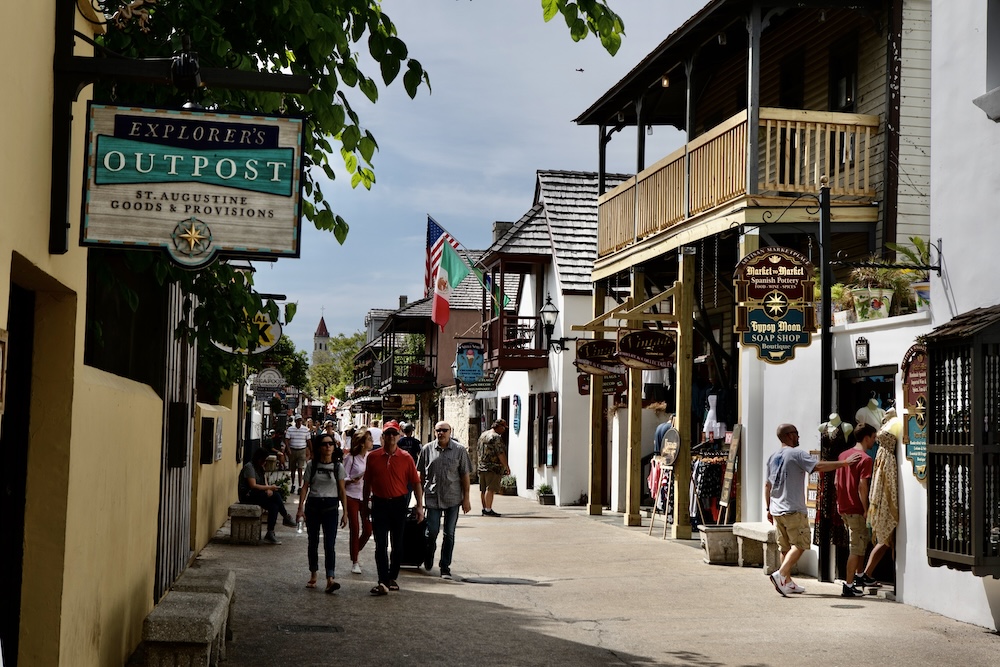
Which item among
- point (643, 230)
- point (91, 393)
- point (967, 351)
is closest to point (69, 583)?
point (91, 393)

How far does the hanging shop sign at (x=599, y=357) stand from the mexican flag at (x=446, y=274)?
6.50 meters

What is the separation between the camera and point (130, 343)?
9977 mm

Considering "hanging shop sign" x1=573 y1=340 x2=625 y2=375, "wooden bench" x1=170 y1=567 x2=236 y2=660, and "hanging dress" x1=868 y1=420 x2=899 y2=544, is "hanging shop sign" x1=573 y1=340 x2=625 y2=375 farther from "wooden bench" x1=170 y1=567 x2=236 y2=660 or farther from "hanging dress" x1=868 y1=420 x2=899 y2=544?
"wooden bench" x1=170 y1=567 x2=236 y2=660

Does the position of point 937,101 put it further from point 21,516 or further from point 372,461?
point 21,516

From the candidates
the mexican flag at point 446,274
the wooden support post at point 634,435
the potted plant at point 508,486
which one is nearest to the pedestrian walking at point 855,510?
the wooden support post at point 634,435

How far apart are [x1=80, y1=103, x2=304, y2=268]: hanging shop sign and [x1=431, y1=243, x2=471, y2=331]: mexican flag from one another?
72.6 ft

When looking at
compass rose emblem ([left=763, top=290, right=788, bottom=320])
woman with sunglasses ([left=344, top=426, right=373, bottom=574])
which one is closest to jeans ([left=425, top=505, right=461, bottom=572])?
woman with sunglasses ([left=344, top=426, right=373, bottom=574])

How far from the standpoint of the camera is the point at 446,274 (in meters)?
28.4

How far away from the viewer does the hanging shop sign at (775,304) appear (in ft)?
45.4

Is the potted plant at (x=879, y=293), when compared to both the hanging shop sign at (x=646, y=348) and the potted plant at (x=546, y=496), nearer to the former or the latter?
the hanging shop sign at (x=646, y=348)

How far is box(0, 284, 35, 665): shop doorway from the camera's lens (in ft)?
19.6

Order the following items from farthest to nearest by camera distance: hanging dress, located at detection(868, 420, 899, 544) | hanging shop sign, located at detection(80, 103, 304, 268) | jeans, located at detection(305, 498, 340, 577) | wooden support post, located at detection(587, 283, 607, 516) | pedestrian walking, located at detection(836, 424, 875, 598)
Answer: wooden support post, located at detection(587, 283, 607, 516) < jeans, located at detection(305, 498, 340, 577) < pedestrian walking, located at detection(836, 424, 875, 598) < hanging dress, located at detection(868, 420, 899, 544) < hanging shop sign, located at detection(80, 103, 304, 268)

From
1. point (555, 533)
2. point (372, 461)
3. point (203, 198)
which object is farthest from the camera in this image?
point (555, 533)

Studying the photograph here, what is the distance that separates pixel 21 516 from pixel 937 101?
863 centimetres
